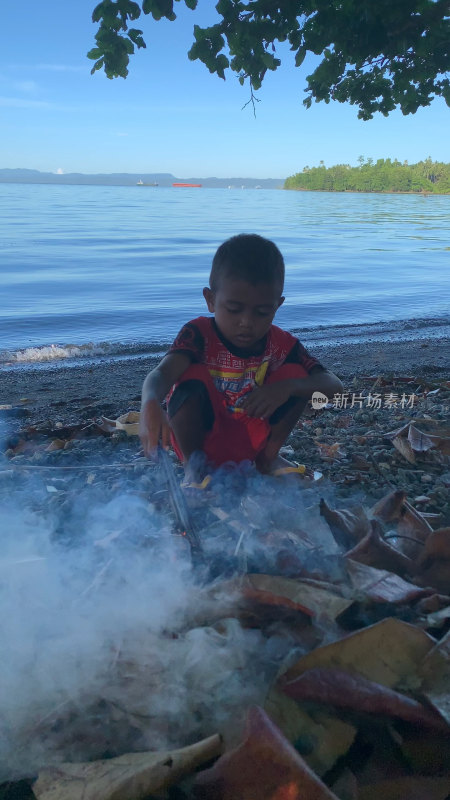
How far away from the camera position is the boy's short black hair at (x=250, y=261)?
2.74m

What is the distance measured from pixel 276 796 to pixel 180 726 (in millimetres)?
282

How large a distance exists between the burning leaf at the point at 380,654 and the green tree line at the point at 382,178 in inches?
3999

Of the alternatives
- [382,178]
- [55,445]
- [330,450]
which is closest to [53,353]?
[55,445]

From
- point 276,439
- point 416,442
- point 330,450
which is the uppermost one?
point 276,439

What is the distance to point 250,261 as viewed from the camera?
2744mm

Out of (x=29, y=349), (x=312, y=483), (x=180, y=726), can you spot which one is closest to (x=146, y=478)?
(x=312, y=483)

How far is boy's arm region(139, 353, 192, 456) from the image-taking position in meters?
2.41

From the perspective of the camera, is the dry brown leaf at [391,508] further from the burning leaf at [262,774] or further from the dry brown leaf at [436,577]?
the burning leaf at [262,774]

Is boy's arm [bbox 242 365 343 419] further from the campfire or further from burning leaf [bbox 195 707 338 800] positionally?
burning leaf [bbox 195 707 338 800]

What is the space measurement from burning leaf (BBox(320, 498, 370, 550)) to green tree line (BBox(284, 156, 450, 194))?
10093 cm

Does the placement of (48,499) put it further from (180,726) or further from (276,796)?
(276,796)

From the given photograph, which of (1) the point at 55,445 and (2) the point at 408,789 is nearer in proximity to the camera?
(2) the point at 408,789

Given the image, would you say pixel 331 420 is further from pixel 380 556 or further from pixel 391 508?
pixel 380 556

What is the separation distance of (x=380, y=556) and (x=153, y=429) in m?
0.98
